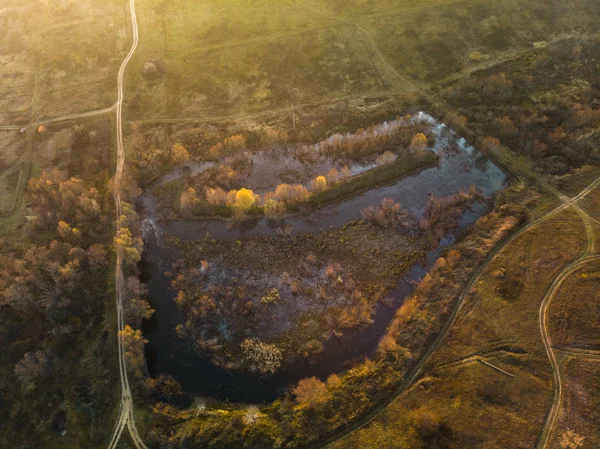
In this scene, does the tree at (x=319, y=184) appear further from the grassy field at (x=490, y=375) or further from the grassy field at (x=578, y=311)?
the grassy field at (x=578, y=311)

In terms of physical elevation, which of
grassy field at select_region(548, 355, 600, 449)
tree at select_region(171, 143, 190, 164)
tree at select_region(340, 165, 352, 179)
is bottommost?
grassy field at select_region(548, 355, 600, 449)

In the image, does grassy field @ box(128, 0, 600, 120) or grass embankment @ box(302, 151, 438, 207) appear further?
grassy field @ box(128, 0, 600, 120)

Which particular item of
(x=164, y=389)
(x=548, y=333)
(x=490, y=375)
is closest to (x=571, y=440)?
(x=490, y=375)

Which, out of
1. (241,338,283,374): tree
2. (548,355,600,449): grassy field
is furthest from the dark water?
(548,355,600,449): grassy field

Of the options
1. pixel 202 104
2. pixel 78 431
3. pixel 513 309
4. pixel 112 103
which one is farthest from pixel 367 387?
pixel 112 103

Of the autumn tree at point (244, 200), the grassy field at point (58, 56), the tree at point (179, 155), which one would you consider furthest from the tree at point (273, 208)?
the grassy field at point (58, 56)

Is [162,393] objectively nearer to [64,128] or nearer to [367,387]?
[367,387]

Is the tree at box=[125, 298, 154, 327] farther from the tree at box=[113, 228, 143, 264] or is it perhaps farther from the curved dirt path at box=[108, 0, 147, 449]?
the tree at box=[113, 228, 143, 264]
